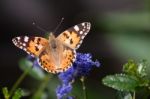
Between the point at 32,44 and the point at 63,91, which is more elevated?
the point at 32,44

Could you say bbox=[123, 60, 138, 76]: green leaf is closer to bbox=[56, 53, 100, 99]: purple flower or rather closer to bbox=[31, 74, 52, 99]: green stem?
bbox=[56, 53, 100, 99]: purple flower

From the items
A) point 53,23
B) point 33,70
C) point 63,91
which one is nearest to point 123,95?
point 63,91

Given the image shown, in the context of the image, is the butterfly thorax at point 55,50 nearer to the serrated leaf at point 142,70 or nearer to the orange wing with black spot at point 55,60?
the orange wing with black spot at point 55,60

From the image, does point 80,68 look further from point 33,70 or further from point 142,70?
point 33,70

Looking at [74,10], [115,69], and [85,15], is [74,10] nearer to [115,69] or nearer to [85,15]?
[85,15]

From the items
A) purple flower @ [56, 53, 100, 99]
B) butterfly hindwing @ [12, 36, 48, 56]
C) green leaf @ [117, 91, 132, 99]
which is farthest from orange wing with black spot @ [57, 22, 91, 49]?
green leaf @ [117, 91, 132, 99]
